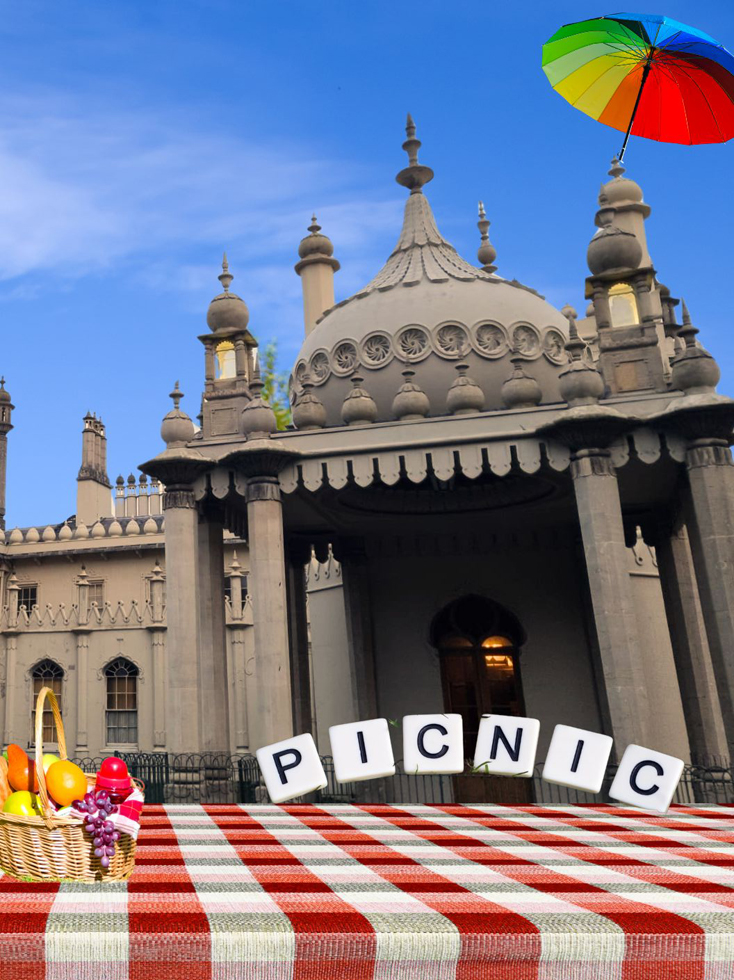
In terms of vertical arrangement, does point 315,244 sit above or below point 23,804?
above

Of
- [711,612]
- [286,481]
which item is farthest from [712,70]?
[286,481]

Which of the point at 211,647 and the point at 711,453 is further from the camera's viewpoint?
the point at 211,647

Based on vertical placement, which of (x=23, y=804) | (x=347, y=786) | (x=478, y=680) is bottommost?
(x=347, y=786)

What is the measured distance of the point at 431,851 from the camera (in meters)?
5.91

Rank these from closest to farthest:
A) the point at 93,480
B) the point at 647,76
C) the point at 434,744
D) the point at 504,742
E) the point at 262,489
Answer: the point at 434,744 < the point at 504,742 < the point at 647,76 < the point at 262,489 < the point at 93,480

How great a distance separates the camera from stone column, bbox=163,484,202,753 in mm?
13578

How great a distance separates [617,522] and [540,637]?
6389 mm

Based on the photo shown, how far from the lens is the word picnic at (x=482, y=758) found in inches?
369

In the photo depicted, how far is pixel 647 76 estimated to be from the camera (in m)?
11.7

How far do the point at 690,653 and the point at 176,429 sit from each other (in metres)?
10.6

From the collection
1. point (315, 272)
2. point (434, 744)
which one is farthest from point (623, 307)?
point (315, 272)

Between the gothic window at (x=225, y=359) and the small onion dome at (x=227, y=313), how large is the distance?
0.98 ft

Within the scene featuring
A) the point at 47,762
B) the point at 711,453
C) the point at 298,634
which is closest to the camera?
the point at 47,762

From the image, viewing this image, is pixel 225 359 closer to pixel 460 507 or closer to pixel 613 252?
pixel 460 507
